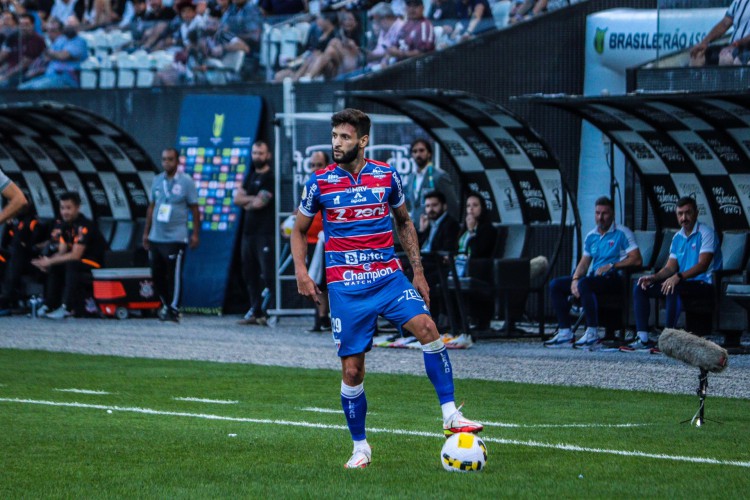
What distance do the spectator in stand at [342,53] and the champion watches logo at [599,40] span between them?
130 inches

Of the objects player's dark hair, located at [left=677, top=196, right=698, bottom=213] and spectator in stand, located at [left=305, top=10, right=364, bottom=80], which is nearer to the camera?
player's dark hair, located at [left=677, top=196, right=698, bottom=213]

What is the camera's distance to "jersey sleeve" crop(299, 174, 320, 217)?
8258mm

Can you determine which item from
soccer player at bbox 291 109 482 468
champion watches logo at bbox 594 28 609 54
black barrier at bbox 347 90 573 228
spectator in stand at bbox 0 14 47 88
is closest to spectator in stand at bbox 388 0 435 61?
champion watches logo at bbox 594 28 609 54

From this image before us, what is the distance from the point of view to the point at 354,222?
8250 millimetres

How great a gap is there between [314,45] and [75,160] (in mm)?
4784

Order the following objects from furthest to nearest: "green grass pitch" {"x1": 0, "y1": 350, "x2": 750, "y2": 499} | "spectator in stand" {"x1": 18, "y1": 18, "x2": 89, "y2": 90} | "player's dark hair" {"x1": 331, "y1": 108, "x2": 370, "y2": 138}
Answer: "spectator in stand" {"x1": 18, "y1": 18, "x2": 89, "y2": 90} → "player's dark hair" {"x1": 331, "y1": 108, "x2": 370, "y2": 138} → "green grass pitch" {"x1": 0, "y1": 350, "x2": 750, "y2": 499}

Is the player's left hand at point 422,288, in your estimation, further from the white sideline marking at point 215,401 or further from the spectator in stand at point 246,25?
the spectator in stand at point 246,25

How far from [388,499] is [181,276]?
14342mm


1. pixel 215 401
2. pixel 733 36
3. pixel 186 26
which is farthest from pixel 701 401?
pixel 186 26

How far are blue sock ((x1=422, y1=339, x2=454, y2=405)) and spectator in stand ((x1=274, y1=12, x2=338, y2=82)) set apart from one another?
13596 millimetres

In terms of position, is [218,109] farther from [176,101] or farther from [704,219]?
[704,219]

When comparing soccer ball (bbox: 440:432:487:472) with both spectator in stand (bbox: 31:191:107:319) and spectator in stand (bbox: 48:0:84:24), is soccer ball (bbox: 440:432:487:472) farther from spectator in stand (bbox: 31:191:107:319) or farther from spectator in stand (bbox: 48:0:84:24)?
spectator in stand (bbox: 48:0:84:24)

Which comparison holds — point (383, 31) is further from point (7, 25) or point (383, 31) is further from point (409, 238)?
point (409, 238)

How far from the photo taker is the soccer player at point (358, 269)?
811cm
